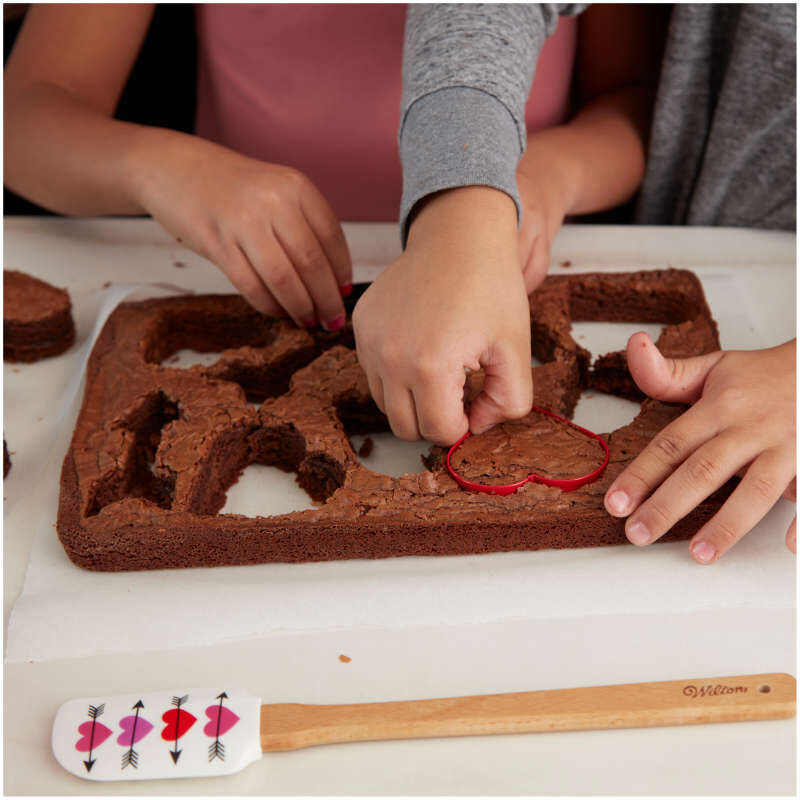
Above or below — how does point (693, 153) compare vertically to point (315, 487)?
above

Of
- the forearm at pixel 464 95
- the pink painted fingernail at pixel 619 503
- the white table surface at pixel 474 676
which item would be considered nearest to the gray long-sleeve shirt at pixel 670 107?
the forearm at pixel 464 95

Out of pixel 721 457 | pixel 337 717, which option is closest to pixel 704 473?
pixel 721 457

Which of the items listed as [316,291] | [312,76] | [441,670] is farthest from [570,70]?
[441,670]

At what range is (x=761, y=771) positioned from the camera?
0.69 m

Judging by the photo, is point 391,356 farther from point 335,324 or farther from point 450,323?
point 335,324

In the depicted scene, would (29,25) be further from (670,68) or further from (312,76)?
(670,68)

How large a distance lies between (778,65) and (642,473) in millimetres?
718

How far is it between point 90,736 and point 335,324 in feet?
1.87

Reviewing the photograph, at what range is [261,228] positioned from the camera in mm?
1007

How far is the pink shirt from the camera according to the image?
1260mm

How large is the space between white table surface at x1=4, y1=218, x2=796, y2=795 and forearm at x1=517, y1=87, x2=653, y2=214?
580 mm

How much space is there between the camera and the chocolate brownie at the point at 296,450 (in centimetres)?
85

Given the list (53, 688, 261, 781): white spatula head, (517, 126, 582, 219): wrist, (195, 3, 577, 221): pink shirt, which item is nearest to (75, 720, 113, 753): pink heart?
(53, 688, 261, 781): white spatula head

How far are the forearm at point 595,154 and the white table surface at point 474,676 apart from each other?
0.58 meters
